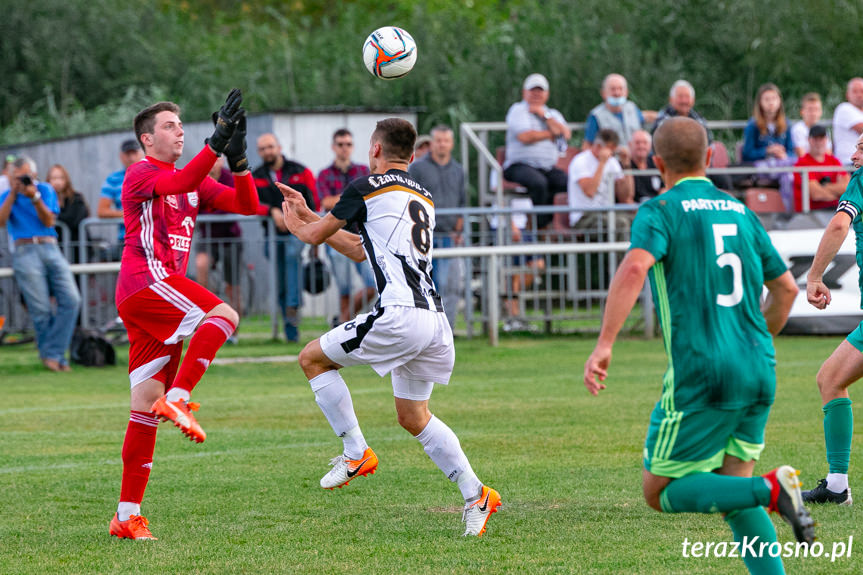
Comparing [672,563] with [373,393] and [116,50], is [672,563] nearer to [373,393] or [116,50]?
[373,393]

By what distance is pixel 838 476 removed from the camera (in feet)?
21.9

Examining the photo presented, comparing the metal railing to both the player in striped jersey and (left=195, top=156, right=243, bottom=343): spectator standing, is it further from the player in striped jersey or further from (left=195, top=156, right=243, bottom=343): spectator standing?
the player in striped jersey

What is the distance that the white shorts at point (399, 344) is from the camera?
20.9 ft

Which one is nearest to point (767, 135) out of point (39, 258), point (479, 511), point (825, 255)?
point (39, 258)

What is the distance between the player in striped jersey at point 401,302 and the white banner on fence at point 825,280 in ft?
31.8

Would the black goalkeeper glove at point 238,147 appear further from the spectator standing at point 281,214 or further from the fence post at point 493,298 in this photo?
the fence post at point 493,298

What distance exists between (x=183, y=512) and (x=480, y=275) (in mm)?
10039

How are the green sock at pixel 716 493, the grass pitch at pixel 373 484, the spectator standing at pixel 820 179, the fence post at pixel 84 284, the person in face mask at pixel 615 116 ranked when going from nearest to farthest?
the green sock at pixel 716 493, the grass pitch at pixel 373 484, the fence post at pixel 84 284, the spectator standing at pixel 820 179, the person in face mask at pixel 615 116

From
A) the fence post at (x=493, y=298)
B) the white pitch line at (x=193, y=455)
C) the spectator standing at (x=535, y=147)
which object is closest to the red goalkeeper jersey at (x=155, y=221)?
the white pitch line at (x=193, y=455)

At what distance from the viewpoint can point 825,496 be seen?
6680 millimetres

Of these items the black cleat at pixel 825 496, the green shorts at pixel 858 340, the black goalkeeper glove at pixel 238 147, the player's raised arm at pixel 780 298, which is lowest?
the black cleat at pixel 825 496

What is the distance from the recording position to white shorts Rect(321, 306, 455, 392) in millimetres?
6383

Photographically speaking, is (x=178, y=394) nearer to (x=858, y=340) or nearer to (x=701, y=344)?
(x=701, y=344)

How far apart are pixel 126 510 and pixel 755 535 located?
3210 mm
